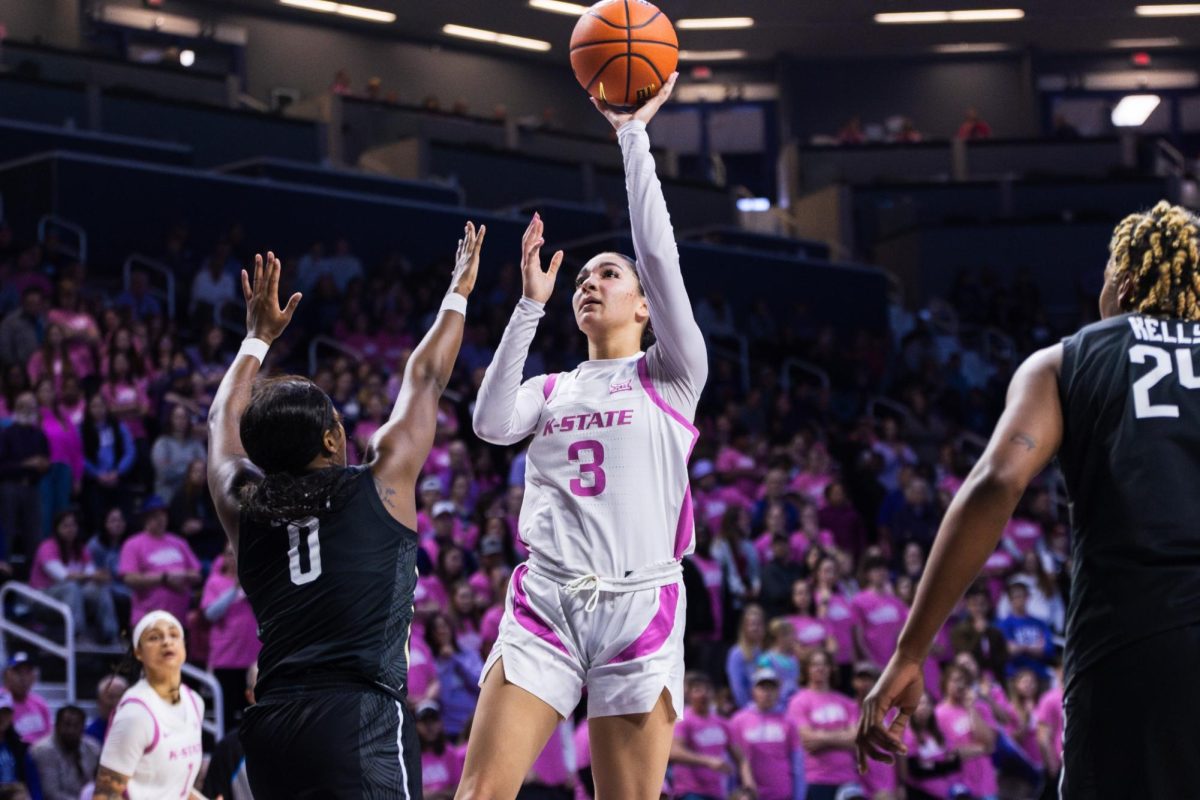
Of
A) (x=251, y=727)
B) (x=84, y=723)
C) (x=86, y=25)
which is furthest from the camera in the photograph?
(x=86, y=25)

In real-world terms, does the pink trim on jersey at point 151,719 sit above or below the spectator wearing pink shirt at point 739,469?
below

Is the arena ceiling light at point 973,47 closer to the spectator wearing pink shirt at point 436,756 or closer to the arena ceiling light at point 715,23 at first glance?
the arena ceiling light at point 715,23

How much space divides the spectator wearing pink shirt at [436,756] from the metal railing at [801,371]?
9.94 meters

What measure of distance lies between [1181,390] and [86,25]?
2502 cm

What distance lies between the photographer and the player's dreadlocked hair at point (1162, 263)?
3.53 meters

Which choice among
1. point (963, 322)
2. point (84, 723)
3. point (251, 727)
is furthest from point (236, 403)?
point (963, 322)

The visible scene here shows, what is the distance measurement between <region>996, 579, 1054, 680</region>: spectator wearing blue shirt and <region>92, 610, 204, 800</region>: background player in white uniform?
330 inches

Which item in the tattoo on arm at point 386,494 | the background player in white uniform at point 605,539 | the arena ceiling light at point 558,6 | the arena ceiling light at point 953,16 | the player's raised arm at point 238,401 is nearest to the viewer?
the tattoo on arm at point 386,494

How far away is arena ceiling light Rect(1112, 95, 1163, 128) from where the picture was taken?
32.3m

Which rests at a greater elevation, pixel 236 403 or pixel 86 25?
pixel 86 25

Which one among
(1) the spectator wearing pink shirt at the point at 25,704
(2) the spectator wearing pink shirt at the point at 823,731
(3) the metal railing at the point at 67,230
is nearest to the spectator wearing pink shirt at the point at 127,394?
(1) the spectator wearing pink shirt at the point at 25,704

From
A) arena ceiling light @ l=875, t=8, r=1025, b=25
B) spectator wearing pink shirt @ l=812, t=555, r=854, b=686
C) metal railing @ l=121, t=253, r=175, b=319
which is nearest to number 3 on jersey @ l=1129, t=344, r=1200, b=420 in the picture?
spectator wearing pink shirt @ l=812, t=555, r=854, b=686

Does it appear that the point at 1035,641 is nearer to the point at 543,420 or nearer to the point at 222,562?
the point at 222,562

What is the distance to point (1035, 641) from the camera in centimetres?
1370
